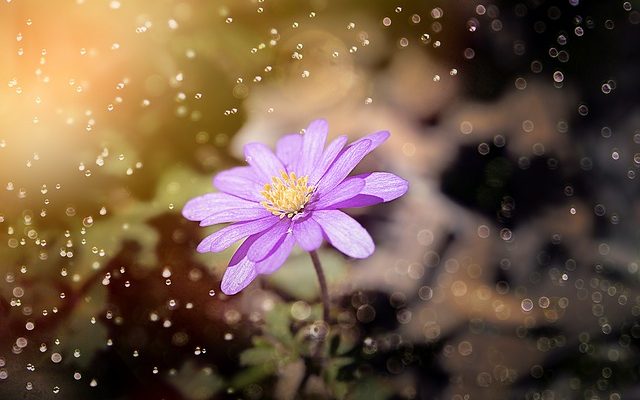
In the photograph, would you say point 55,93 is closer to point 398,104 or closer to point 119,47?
point 119,47

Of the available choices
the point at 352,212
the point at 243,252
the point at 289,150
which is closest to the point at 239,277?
the point at 243,252

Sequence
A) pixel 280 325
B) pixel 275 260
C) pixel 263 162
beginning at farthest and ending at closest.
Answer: pixel 280 325 → pixel 263 162 → pixel 275 260

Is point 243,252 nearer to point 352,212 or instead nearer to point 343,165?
point 343,165

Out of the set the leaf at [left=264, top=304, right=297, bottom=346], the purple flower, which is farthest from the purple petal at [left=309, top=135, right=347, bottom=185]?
the leaf at [left=264, top=304, right=297, bottom=346]

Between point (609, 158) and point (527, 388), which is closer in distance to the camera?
point (527, 388)

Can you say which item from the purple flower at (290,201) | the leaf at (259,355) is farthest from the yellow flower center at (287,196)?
the leaf at (259,355)

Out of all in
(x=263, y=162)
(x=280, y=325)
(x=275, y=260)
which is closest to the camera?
(x=275, y=260)

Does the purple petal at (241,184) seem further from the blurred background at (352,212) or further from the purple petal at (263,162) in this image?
the blurred background at (352,212)

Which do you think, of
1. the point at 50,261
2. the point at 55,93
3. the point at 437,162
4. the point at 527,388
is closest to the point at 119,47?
A: the point at 55,93
